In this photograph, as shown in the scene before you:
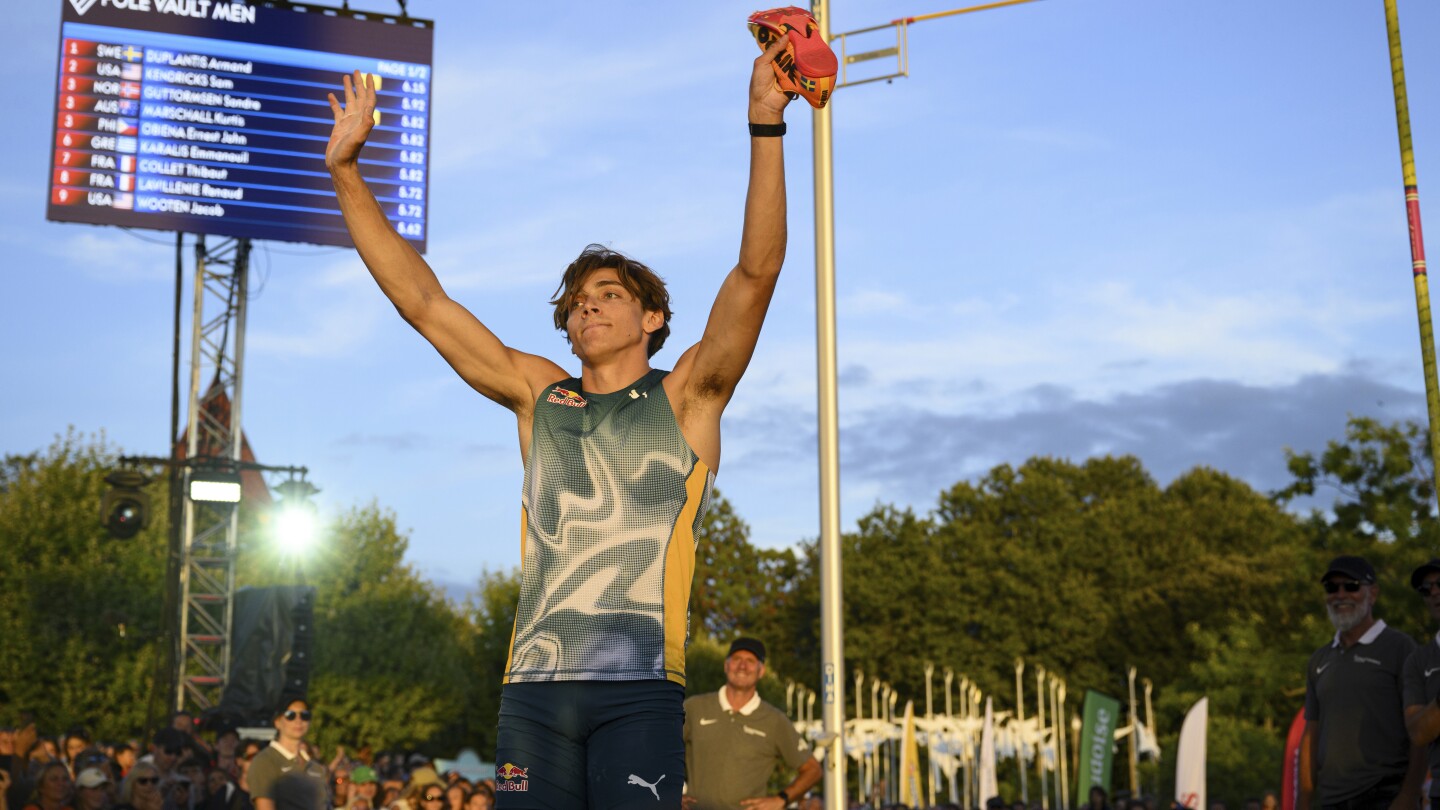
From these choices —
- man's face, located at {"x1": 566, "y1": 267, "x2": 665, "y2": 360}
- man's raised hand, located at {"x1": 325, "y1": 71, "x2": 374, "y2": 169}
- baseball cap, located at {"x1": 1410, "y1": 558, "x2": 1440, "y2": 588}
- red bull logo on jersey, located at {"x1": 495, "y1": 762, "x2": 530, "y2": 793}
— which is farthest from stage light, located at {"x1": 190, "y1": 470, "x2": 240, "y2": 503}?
red bull logo on jersey, located at {"x1": 495, "y1": 762, "x2": 530, "y2": 793}

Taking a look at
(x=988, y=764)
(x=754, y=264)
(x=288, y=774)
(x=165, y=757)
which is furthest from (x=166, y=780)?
(x=988, y=764)

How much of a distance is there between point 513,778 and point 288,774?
7.10 meters

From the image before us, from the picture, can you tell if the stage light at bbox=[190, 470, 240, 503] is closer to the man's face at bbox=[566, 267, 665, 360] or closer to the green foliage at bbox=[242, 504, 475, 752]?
the man's face at bbox=[566, 267, 665, 360]

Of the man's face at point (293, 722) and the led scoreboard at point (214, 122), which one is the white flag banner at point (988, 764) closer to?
the led scoreboard at point (214, 122)

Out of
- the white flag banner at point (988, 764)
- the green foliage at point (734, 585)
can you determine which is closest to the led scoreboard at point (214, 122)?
the white flag banner at point (988, 764)

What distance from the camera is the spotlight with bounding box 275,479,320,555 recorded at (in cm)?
2136

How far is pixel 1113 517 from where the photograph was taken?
173 feet

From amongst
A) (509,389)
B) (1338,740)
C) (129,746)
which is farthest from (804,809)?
(509,389)

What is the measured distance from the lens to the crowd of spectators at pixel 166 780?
414 inches

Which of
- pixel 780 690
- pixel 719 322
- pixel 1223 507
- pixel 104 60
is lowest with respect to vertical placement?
pixel 780 690

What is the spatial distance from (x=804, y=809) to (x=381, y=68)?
42.2 ft

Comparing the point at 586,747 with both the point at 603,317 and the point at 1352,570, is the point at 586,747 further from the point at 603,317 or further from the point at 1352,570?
the point at 1352,570

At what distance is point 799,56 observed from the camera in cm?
362

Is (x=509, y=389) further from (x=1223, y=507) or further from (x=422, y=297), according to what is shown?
(x=1223, y=507)
